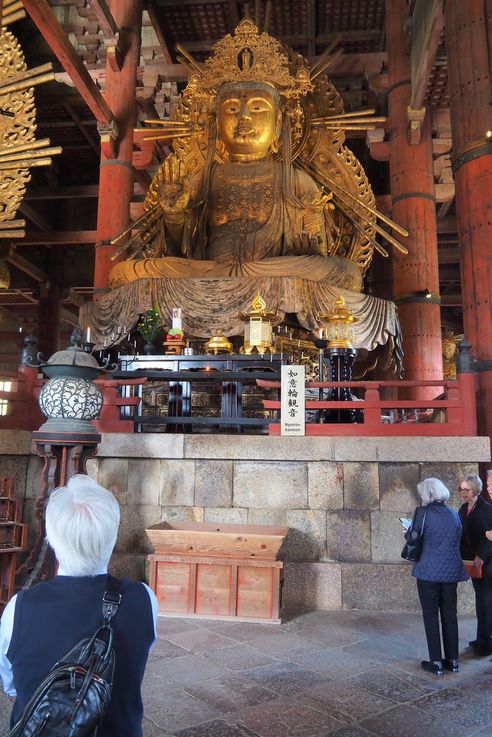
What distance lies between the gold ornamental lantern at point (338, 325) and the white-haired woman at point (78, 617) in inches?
145

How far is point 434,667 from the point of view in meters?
2.48

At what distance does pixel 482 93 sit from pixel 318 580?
13.2ft

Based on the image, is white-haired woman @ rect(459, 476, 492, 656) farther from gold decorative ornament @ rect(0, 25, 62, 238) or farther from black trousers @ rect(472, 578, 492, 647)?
gold decorative ornament @ rect(0, 25, 62, 238)

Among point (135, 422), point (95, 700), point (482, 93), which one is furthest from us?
point (482, 93)

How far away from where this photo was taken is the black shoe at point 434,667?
2469 millimetres

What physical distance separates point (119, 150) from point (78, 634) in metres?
7.66

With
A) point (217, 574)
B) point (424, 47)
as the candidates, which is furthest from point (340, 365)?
point (424, 47)

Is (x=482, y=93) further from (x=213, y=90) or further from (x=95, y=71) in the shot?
(x=95, y=71)

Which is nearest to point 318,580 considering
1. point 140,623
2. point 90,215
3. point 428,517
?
point 428,517


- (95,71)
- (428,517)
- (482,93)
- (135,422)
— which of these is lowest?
(428,517)

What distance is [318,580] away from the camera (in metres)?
3.55

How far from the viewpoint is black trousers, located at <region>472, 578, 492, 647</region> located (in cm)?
274

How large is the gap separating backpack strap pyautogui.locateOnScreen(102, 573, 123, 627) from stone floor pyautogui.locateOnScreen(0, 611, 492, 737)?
A: 42.7 inches

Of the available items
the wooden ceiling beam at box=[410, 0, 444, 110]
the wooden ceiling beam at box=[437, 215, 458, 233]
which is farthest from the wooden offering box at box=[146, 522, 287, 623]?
the wooden ceiling beam at box=[437, 215, 458, 233]
